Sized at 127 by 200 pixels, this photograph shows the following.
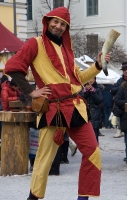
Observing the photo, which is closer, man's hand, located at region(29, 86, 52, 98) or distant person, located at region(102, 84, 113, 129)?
man's hand, located at region(29, 86, 52, 98)

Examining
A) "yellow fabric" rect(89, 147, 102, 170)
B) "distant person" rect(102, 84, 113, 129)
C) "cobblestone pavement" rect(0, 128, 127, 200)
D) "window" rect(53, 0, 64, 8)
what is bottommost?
"distant person" rect(102, 84, 113, 129)

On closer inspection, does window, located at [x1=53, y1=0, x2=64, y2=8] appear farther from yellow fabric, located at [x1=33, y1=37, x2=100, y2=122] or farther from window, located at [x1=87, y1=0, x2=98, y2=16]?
→ yellow fabric, located at [x1=33, y1=37, x2=100, y2=122]

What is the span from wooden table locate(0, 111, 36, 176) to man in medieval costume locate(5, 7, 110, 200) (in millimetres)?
2476

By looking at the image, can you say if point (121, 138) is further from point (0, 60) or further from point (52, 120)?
point (52, 120)

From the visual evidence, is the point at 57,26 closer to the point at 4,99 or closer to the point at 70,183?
the point at 70,183

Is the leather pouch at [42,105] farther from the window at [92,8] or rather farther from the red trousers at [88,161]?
the window at [92,8]

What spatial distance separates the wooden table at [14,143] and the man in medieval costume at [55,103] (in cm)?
248

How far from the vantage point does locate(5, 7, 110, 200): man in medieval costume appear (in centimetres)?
612

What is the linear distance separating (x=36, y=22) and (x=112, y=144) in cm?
3064

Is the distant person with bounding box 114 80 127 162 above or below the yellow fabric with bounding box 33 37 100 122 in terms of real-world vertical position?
below

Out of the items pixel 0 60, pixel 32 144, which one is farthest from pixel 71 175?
pixel 0 60

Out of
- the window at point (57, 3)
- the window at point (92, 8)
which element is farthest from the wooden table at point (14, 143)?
the window at point (57, 3)

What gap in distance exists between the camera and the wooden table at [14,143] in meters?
8.70

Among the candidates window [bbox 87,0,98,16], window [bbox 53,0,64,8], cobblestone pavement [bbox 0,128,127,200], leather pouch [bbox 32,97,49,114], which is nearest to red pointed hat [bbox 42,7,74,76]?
leather pouch [bbox 32,97,49,114]
